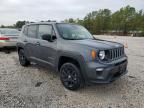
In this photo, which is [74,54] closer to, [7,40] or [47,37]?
[47,37]

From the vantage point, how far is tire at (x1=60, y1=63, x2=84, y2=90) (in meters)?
4.03

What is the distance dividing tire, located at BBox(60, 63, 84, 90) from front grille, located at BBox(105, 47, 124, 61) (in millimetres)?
820

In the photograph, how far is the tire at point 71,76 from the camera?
403 cm

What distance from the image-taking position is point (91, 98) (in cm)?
391

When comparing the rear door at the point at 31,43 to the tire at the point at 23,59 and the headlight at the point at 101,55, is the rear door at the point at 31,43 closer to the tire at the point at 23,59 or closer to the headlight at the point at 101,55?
the tire at the point at 23,59

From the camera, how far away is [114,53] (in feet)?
13.2

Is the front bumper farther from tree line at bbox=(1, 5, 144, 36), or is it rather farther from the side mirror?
tree line at bbox=(1, 5, 144, 36)

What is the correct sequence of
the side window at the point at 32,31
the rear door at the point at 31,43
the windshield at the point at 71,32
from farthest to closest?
the side window at the point at 32,31
the rear door at the point at 31,43
the windshield at the point at 71,32

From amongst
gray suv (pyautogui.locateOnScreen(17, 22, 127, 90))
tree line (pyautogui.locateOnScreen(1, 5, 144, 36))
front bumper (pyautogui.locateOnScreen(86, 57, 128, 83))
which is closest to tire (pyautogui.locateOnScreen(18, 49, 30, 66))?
gray suv (pyautogui.locateOnScreen(17, 22, 127, 90))

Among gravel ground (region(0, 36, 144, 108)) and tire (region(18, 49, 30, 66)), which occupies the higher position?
tire (region(18, 49, 30, 66))

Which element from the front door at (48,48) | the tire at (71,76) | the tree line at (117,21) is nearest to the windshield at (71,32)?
the front door at (48,48)

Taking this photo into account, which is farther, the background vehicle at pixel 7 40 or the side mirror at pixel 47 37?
the background vehicle at pixel 7 40

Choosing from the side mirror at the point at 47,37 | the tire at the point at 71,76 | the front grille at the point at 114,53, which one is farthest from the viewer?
the side mirror at the point at 47,37

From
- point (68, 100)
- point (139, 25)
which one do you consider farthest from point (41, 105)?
point (139, 25)
